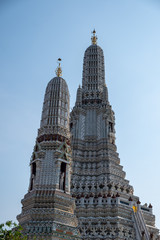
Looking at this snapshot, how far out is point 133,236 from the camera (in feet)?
137

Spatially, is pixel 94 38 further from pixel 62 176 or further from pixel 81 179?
pixel 62 176

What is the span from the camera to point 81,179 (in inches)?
1976

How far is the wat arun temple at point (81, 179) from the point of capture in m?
32.5

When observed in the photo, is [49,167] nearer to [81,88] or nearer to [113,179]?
[113,179]

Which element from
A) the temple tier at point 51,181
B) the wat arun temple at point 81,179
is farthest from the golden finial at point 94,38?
the temple tier at point 51,181

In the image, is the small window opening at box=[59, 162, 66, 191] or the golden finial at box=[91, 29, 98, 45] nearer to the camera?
the small window opening at box=[59, 162, 66, 191]

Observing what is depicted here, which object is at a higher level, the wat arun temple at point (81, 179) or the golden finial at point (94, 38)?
the golden finial at point (94, 38)

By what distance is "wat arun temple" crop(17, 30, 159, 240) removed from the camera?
32.5 meters

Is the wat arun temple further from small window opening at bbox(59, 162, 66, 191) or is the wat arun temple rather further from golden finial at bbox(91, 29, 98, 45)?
golden finial at bbox(91, 29, 98, 45)

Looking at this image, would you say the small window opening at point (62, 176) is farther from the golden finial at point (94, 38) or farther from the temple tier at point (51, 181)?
the golden finial at point (94, 38)

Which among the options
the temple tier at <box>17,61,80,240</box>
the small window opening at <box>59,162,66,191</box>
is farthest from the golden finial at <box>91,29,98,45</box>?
the small window opening at <box>59,162,66,191</box>

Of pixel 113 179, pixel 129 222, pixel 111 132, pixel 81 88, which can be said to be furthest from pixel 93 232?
pixel 81 88

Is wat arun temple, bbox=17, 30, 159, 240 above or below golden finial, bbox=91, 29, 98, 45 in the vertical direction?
below

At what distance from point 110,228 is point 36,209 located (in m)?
13.3
